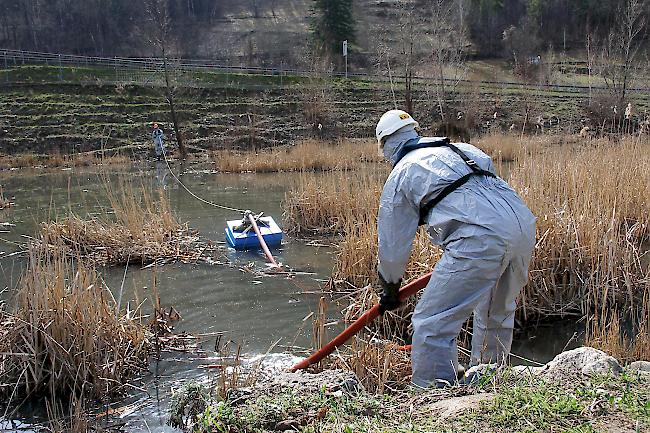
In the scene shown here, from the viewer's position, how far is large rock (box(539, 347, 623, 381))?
10.2 feet

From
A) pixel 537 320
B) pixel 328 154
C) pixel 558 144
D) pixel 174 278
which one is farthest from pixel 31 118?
pixel 537 320

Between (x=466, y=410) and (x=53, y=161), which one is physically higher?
(x=466, y=410)

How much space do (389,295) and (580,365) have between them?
1.18 metres

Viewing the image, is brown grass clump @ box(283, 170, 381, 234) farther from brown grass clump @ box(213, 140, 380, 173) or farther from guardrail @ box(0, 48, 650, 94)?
guardrail @ box(0, 48, 650, 94)

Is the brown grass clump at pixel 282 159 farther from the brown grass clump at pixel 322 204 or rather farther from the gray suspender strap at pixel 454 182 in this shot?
the gray suspender strap at pixel 454 182

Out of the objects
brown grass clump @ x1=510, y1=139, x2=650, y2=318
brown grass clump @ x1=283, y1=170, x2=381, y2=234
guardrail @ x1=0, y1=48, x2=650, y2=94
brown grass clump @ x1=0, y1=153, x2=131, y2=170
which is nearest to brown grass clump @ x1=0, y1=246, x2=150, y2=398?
brown grass clump @ x1=510, y1=139, x2=650, y2=318

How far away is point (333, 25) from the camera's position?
140 ft

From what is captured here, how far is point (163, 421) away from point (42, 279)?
1.33m

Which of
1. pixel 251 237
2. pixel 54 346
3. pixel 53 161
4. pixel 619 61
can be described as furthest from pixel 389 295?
pixel 619 61

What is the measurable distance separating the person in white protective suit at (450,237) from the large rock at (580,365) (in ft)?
1.44

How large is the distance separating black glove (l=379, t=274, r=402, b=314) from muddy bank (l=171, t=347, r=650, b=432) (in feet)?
1.83

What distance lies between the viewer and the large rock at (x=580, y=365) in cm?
310

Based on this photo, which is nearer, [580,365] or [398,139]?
[580,365]

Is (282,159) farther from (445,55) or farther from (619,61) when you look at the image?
(619,61)
